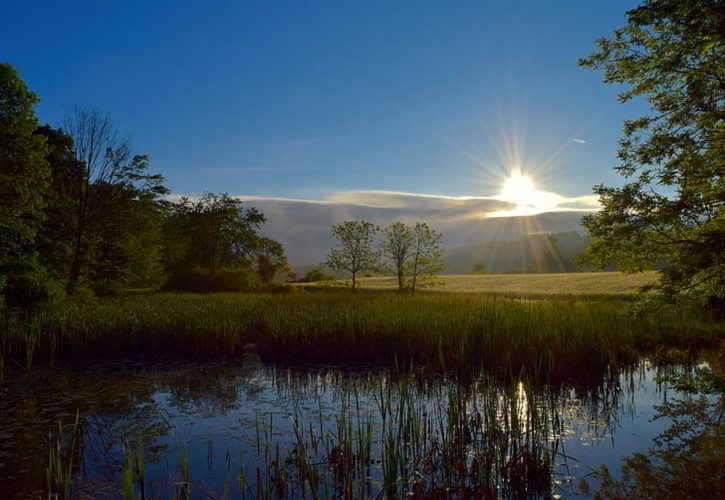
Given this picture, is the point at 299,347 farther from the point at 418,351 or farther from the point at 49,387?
the point at 49,387

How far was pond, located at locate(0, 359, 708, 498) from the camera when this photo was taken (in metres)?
4.97

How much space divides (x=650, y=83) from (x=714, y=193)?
9.96ft

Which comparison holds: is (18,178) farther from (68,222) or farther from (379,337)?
(379,337)

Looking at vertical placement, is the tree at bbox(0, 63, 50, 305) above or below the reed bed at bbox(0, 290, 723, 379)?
above

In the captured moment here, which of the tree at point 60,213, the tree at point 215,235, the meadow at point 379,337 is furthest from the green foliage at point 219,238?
the meadow at point 379,337

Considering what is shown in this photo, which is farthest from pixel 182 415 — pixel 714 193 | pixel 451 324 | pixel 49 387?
pixel 714 193

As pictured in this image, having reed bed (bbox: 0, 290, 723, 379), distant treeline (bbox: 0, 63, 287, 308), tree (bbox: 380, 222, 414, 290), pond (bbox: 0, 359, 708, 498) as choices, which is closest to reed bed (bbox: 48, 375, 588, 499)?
pond (bbox: 0, 359, 708, 498)

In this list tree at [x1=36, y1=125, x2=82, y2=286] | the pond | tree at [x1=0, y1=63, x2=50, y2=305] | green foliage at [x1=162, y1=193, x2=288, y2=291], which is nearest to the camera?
the pond

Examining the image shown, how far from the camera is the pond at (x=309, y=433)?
4.97 m

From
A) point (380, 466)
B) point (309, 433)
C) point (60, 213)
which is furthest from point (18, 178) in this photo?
point (380, 466)

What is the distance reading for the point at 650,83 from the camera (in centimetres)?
1116

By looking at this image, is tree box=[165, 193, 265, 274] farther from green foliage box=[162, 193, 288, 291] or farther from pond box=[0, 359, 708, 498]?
pond box=[0, 359, 708, 498]

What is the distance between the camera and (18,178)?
19844 millimetres

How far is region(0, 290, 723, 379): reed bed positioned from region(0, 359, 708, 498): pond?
3.15 feet
